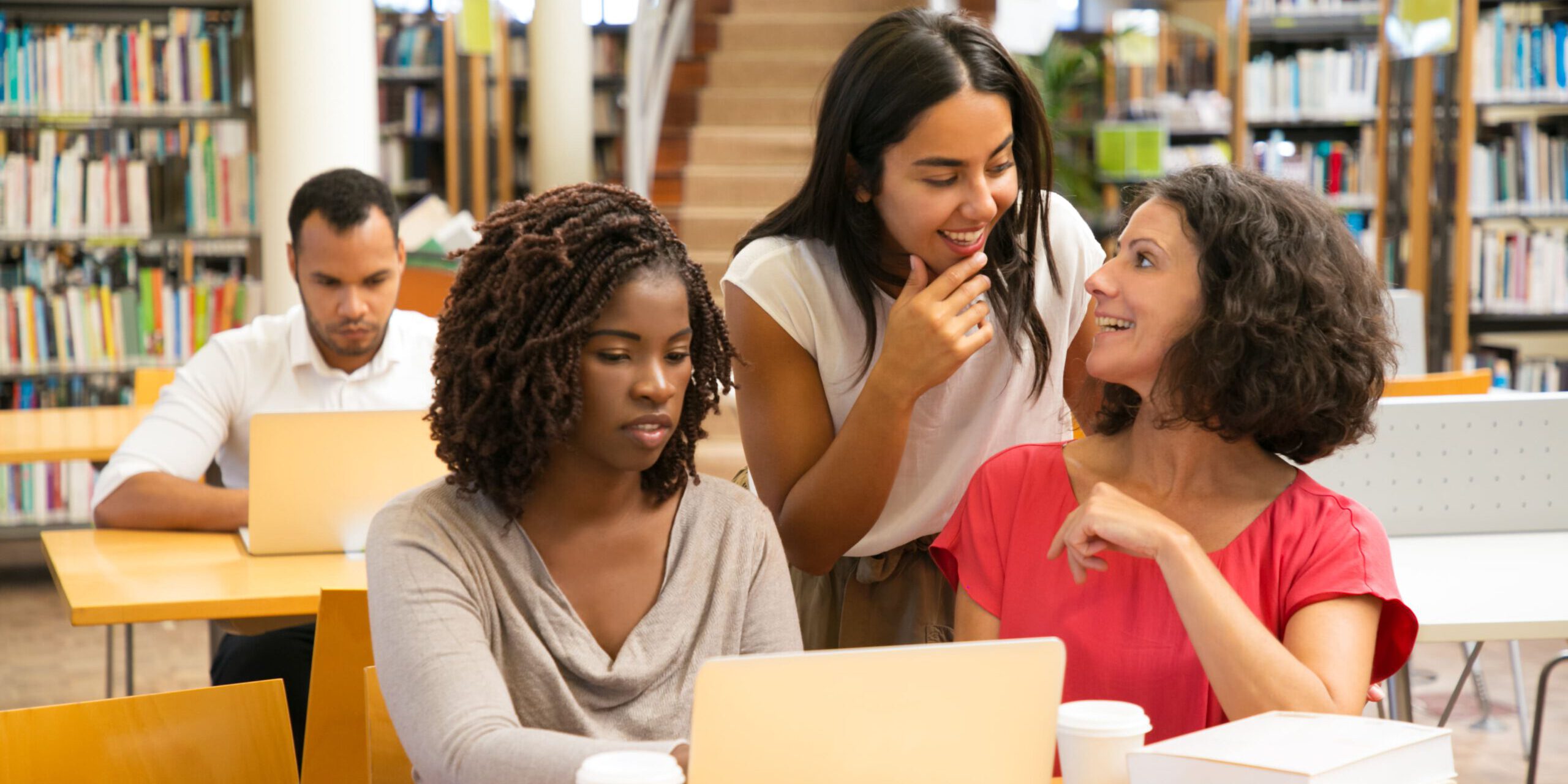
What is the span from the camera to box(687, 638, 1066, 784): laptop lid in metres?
0.86

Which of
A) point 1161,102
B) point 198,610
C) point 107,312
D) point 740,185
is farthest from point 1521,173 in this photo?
point 107,312

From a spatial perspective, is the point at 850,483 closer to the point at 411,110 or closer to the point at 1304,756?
the point at 1304,756

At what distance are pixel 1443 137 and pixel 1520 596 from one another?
3.96m

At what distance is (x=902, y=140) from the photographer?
5.03 feet

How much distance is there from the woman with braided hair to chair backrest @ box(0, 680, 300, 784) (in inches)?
12.1

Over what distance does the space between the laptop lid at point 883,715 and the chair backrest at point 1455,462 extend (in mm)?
1411

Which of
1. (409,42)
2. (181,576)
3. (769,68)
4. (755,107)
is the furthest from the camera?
(409,42)

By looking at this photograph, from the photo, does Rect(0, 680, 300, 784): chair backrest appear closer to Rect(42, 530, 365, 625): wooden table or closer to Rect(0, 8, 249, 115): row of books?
Rect(42, 530, 365, 625): wooden table

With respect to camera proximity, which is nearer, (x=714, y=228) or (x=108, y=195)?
(x=108, y=195)

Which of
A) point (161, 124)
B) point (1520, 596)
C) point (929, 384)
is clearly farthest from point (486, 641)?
point (161, 124)

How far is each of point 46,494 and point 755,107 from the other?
11.9 feet

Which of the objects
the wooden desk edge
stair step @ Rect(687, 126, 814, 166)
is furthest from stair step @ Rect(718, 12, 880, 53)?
the wooden desk edge

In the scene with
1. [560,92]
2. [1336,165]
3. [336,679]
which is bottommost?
[336,679]

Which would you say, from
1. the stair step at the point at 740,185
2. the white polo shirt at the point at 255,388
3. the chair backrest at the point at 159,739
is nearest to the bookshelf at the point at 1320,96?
the stair step at the point at 740,185
